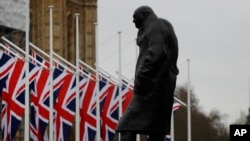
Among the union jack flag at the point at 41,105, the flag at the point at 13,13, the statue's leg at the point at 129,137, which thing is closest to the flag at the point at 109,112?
the union jack flag at the point at 41,105

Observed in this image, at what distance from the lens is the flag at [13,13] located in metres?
48.2

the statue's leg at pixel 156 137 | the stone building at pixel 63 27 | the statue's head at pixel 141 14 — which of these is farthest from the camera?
the stone building at pixel 63 27

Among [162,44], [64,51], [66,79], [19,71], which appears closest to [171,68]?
[162,44]

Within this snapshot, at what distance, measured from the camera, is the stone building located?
6141 cm

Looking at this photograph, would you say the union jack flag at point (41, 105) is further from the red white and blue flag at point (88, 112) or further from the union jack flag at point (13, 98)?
the red white and blue flag at point (88, 112)

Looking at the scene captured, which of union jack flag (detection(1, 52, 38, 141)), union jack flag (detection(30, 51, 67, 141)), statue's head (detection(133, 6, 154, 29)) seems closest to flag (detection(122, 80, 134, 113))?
union jack flag (detection(30, 51, 67, 141))

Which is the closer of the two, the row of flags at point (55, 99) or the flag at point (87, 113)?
the row of flags at point (55, 99)

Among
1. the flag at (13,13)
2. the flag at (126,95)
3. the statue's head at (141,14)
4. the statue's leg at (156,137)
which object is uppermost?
the flag at (13,13)

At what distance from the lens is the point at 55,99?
3844 centimetres

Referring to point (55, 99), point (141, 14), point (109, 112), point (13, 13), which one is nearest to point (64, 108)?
point (55, 99)

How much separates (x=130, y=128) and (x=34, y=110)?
26.0 metres

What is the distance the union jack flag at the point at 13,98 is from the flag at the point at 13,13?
12898mm

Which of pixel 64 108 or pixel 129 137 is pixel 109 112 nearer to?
pixel 64 108

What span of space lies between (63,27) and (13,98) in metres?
28.2
